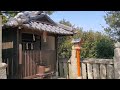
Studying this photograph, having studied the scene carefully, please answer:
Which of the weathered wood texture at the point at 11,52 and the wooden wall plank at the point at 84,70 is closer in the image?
the weathered wood texture at the point at 11,52

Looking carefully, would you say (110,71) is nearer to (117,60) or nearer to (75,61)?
(117,60)

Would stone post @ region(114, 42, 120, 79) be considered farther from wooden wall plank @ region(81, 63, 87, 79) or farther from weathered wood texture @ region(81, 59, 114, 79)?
wooden wall plank @ region(81, 63, 87, 79)

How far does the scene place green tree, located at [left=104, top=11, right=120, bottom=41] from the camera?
11870 millimetres

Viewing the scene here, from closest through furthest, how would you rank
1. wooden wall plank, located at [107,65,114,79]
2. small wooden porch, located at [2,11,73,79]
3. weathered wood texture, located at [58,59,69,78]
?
wooden wall plank, located at [107,65,114,79], small wooden porch, located at [2,11,73,79], weathered wood texture, located at [58,59,69,78]

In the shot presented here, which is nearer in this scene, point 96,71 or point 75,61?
point 96,71

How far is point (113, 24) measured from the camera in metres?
12.2

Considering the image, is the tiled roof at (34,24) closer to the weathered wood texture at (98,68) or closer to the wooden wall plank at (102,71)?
the weathered wood texture at (98,68)

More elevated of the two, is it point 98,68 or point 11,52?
point 11,52

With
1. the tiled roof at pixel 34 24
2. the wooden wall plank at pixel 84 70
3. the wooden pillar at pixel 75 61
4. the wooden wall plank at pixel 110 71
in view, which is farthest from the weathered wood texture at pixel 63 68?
the wooden wall plank at pixel 110 71

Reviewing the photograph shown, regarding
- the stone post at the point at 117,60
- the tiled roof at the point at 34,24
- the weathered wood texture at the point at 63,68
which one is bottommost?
the weathered wood texture at the point at 63,68

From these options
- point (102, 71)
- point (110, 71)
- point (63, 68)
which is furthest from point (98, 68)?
point (63, 68)

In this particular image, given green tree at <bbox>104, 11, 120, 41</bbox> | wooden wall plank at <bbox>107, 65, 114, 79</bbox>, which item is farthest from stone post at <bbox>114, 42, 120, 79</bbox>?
green tree at <bbox>104, 11, 120, 41</bbox>

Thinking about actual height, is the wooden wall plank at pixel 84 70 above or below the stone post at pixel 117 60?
below

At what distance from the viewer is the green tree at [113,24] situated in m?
11.9
